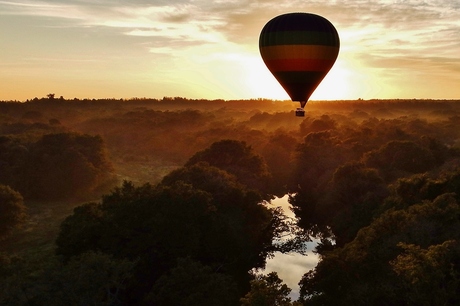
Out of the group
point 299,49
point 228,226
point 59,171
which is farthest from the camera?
point 59,171

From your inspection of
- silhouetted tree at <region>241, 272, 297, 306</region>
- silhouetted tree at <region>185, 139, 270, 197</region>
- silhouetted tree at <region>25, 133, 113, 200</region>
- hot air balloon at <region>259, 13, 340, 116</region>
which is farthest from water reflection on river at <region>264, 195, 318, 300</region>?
silhouetted tree at <region>25, 133, 113, 200</region>

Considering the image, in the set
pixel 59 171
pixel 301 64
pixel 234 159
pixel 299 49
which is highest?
pixel 299 49

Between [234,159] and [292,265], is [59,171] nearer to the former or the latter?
[234,159]

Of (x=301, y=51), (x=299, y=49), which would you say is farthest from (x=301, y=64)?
(x=299, y=49)

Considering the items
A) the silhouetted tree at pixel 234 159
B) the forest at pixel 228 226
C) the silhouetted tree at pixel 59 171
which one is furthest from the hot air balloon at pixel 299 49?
the silhouetted tree at pixel 59 171

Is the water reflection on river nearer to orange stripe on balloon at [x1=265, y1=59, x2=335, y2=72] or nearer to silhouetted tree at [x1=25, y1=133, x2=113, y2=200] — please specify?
orange stripe on balloon at [x1=265, y1=59, x2=335, y2=72]

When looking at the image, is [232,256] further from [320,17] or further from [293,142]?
[293,142]

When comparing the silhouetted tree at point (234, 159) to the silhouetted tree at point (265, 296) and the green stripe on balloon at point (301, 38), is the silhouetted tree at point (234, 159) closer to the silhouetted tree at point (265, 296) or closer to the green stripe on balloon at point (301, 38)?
the green stripe on balloon at point (301, 38)

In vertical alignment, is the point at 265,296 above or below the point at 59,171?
below
